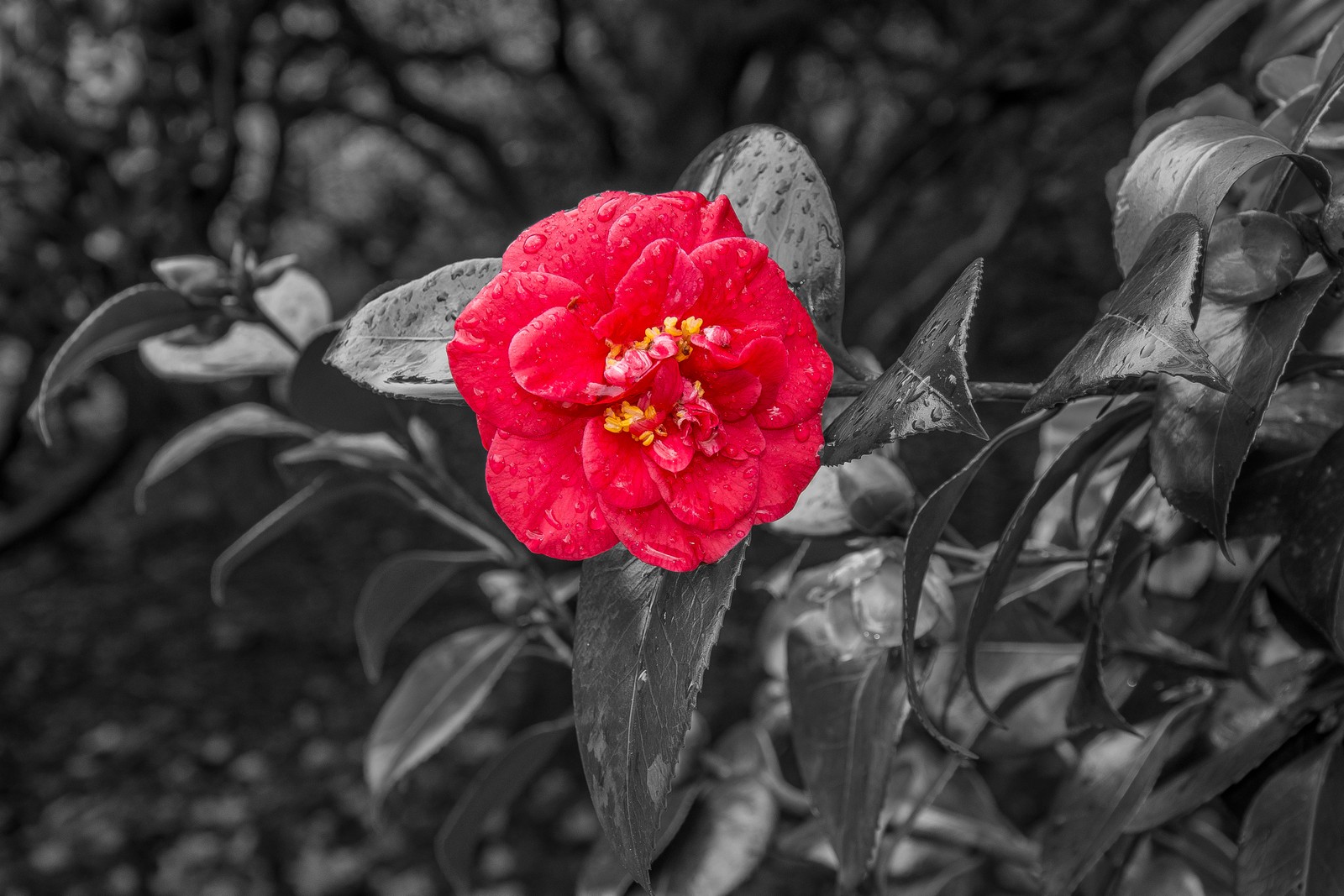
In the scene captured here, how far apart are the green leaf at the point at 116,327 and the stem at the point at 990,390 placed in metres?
0.36

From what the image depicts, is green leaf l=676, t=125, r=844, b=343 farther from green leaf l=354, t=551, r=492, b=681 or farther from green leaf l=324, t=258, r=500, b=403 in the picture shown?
green leaf l=354, t=551, r=492, b=681

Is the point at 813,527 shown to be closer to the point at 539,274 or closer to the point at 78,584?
the point at 539,274

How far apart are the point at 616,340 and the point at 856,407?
3.4 inches

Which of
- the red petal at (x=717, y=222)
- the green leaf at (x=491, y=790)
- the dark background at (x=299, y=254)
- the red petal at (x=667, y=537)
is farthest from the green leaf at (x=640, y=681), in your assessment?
the dark background at (x=299, y=254)

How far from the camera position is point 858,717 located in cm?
49

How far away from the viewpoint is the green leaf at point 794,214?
41 cm

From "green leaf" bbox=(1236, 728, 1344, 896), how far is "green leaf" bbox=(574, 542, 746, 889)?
1.26 feet

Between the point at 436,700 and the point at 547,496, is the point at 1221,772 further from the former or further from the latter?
the point at 436,700

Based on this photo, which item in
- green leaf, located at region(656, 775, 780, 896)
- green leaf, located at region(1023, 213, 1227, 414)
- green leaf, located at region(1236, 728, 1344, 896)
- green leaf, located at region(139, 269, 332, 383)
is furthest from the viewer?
green leaf, located at region(656, 775, 780, 896)

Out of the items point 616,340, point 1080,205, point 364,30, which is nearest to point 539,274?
point 616,340

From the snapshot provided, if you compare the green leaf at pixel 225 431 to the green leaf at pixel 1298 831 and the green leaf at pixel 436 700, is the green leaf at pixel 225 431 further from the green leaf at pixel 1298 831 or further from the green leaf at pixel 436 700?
the green leaf at pixel 1298 831

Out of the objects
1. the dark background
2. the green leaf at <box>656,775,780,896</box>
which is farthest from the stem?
the dark background

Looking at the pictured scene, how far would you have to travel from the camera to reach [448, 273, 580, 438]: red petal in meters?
0.34

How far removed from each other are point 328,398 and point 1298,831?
57 cm
